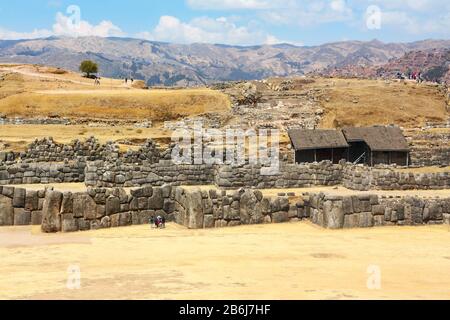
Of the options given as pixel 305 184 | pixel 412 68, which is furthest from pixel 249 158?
pixel 412 68

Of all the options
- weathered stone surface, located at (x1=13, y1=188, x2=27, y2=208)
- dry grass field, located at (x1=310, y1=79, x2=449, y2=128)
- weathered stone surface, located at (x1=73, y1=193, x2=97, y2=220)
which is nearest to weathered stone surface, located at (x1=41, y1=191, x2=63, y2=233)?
weathered stone surface, located at (x1=73, y1=193, x2=97, y2=220)

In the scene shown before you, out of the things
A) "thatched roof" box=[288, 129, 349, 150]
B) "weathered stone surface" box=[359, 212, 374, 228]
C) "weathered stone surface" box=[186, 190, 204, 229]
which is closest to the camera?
"weathered stone surface" box=[186, 190, 204, 229]

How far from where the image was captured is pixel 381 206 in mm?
17750

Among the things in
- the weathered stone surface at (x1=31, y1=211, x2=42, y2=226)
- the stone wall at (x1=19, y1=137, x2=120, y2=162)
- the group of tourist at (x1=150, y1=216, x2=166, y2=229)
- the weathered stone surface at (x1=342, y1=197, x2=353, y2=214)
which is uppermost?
the stone wall at (x1=19, y1=137, x2=120, y2=162)

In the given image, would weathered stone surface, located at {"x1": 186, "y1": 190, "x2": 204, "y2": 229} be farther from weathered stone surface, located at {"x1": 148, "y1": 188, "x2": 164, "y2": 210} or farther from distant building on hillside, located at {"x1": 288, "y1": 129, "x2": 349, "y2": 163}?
distant building on hillside, located at {"x1": 288, "y1": 129, "x2": 349, "y2": 163}

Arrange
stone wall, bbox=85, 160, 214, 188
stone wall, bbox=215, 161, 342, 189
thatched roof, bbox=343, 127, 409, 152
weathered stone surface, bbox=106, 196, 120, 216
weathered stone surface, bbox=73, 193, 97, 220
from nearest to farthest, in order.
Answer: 1. weathered stone surface, bbox=73, 193, 97, 220
2. weathered stone surface, bbox=106, 196, 120, 216
3. stone wall, bbox=85, 160, 214, 188
4. stone wall, bbox=215, 161, 342, 189
5. thatched roof, bbox=343, 127, 409, 152

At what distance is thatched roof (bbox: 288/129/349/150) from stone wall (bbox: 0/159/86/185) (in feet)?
55.9

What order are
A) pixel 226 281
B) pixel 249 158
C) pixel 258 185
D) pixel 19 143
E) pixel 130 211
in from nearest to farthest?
pixel 226 281 → pixel 130 211 → pixel 258 185 → pixel 249 158 → pixel 19 143

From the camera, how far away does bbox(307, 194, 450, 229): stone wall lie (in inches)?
675

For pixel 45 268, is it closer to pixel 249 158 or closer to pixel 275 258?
pixel 275 258

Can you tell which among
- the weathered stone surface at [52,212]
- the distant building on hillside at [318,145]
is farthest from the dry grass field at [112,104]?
the weathered stone surface at [52,212]

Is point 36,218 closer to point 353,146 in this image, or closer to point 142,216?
point 142,216

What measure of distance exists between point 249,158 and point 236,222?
15524mm

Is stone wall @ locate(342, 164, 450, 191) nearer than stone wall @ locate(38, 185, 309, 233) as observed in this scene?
No
